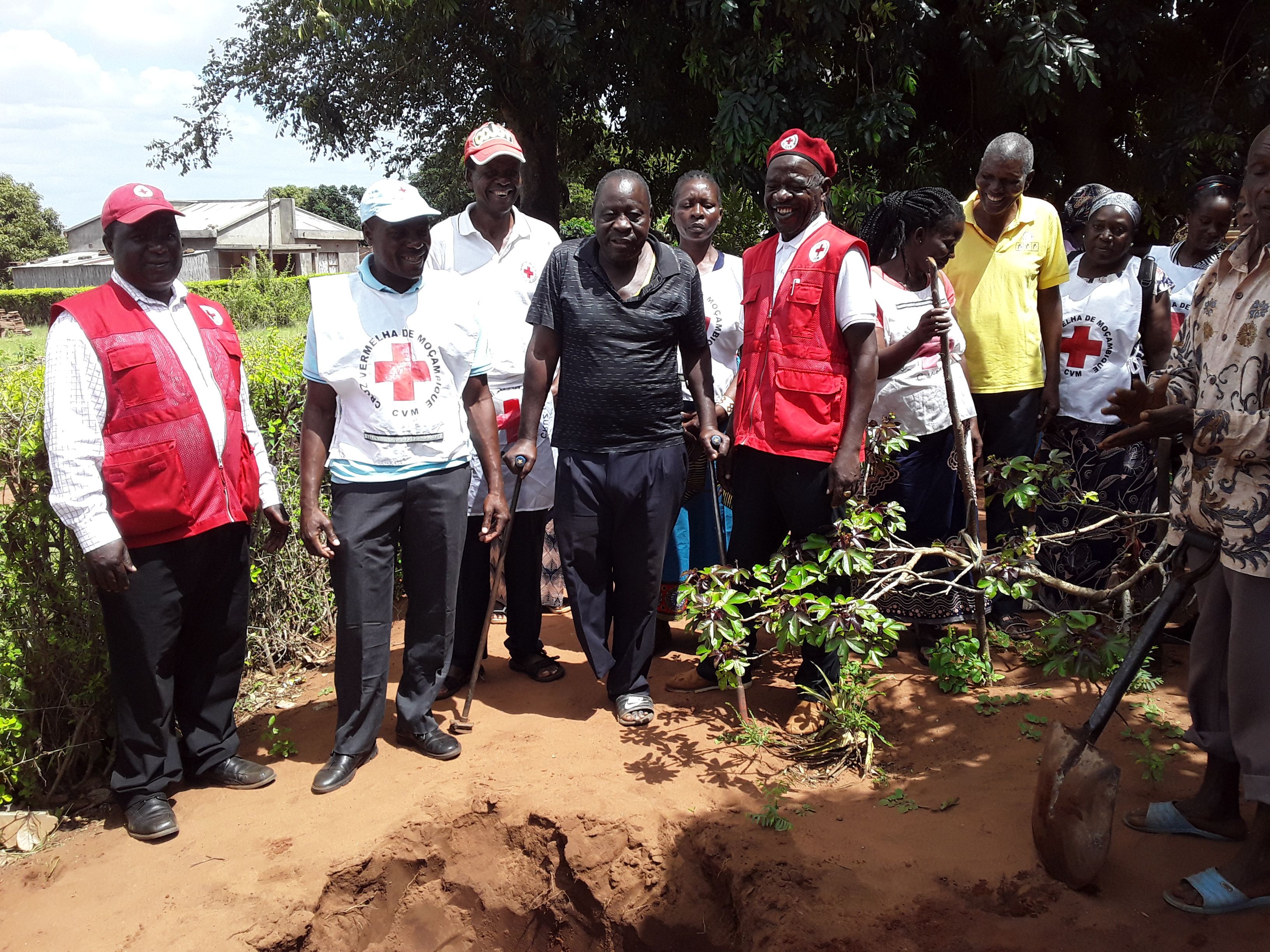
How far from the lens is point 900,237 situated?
3.83 metres

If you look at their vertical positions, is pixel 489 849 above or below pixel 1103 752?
below

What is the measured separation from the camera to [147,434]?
3.05 metres

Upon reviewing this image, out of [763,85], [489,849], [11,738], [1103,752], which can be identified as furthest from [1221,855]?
[763,85]

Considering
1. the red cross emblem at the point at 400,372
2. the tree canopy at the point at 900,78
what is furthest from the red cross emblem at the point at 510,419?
the tree canopy at the point at 900,78

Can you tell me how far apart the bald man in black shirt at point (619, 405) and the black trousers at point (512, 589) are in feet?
1.33

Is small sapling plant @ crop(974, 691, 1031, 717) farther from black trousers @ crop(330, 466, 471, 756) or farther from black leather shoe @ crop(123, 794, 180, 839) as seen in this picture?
black leather shoe @ crop(123, 794, 180, 839)

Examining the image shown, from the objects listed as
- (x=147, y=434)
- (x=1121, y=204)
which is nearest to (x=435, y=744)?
(x=147, y=434)

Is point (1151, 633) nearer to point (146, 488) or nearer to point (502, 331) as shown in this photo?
point (502, 331)

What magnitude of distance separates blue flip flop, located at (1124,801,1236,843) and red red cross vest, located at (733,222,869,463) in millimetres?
1517

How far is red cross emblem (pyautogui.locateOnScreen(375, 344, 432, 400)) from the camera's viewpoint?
331cm

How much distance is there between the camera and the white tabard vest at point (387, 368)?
129 inches

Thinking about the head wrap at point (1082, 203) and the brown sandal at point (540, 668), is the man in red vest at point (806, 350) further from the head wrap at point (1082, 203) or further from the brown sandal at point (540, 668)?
the head wrap at point (1082, 203)

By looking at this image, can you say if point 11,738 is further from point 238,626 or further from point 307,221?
point 307,221

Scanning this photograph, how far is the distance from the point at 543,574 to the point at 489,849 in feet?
6.58
